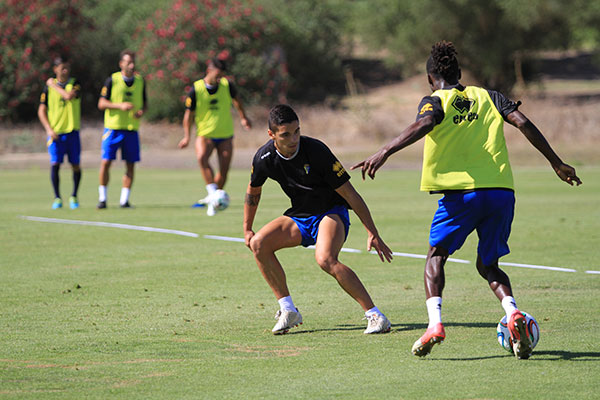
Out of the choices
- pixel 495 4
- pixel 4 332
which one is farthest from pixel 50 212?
pixel 495 4

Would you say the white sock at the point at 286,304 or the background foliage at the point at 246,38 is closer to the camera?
the white sock at the point at 286,304

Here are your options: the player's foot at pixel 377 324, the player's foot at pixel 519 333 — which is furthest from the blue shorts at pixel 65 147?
the player's foot at pixel 519 333

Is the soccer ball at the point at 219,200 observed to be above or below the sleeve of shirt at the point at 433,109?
below

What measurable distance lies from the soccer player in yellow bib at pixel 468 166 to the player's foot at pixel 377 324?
70 centimetres

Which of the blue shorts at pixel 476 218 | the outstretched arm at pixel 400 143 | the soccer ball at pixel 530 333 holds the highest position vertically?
the outstretched arm at pixel 400 143

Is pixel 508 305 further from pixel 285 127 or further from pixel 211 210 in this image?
pixel 211 210

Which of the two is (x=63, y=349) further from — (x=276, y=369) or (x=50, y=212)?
(x=50, y=212)

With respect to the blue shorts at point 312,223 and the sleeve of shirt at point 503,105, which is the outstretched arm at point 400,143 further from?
the blue shorts at point 312,223

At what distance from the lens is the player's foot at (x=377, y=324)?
23.7ft

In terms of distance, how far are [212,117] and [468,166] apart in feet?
36.2

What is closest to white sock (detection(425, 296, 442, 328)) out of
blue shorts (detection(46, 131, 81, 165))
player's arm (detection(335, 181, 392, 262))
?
player's arm (detection(335, 181, 392, 262))

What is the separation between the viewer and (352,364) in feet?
20.6

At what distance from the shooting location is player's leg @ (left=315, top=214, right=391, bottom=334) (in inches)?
285

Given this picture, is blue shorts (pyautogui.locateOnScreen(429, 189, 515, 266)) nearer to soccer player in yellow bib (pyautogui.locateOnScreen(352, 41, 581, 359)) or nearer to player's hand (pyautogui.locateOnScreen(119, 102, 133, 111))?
soccer player in yellow bib (pyautogui.locateOnScreen(352, 41, 581, 359))
